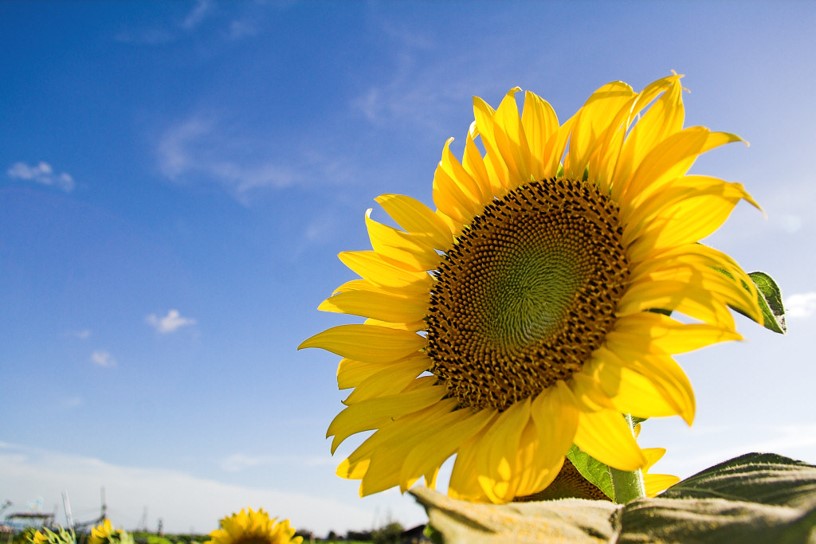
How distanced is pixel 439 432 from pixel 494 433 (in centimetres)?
23

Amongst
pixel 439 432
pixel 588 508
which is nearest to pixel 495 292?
pixel 439 432

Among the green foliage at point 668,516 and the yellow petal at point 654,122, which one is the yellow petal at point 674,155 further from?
the green foliage at point 668,516

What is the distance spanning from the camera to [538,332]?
93.0 inches

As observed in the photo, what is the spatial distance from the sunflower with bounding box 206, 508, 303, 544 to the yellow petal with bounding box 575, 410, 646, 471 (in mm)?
4243

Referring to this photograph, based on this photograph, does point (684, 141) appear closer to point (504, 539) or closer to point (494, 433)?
point (494, 433)

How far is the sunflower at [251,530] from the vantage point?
5.46 m

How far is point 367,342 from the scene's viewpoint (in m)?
2.67

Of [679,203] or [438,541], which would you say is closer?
[438,541]

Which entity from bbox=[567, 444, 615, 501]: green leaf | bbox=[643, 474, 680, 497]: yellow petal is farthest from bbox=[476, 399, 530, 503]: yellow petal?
bbox=[643, 474, 680, 497]: yellow petal

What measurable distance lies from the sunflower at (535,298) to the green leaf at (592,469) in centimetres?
33

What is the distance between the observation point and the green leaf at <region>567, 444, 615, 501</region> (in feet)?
7.66

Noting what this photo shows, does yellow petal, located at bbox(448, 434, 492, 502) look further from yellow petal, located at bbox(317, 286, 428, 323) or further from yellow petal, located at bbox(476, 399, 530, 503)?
yellow petal, located at bbox(317, 286, 428, 323)

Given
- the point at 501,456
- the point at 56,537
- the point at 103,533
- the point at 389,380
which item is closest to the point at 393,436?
the point at 389,380

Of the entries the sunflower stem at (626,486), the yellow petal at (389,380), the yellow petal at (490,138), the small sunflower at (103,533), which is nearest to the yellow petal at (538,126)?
the yellow petal at (490,138)
